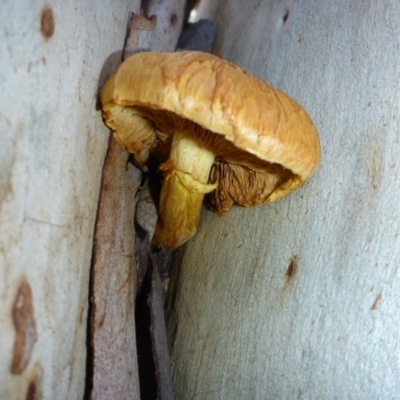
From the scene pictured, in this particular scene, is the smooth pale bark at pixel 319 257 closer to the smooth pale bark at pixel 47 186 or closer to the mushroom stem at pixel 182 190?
the mushroom stem at pixel 182 190

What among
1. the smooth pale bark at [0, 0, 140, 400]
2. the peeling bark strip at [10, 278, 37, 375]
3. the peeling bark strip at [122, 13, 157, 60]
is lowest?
the peeling bark strip at [10, 278, 37, 375]

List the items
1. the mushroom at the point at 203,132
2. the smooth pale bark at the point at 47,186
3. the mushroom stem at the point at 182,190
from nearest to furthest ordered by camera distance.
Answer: the smooth pale bark at the point at 47,186 < the mushroom at the point at 203,132 < the mushroom stem at the point at 182,190

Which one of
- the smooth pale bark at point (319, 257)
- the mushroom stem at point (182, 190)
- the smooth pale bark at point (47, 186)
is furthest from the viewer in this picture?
the mushroom stem at point (182, 190)

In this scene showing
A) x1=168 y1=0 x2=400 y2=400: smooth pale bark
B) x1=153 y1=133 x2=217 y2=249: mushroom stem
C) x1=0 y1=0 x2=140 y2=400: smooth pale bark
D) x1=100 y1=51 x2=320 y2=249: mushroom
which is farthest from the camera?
x1=153 y1=133 x2=217 y2=249: mushroom stem

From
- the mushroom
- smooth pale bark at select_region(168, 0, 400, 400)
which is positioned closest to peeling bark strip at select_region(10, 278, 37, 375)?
the mushroom

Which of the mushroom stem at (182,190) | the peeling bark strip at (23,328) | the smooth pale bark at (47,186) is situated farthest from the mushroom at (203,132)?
the peeling bark strip at (23,328)

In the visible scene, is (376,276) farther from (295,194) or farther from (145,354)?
(145,354)

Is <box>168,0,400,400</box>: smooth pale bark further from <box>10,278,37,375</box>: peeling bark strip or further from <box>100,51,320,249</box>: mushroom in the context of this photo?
<box>10,278,37,375</box>: peeling bark strip

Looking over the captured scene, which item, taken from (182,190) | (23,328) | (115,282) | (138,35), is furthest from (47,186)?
(138,35)
